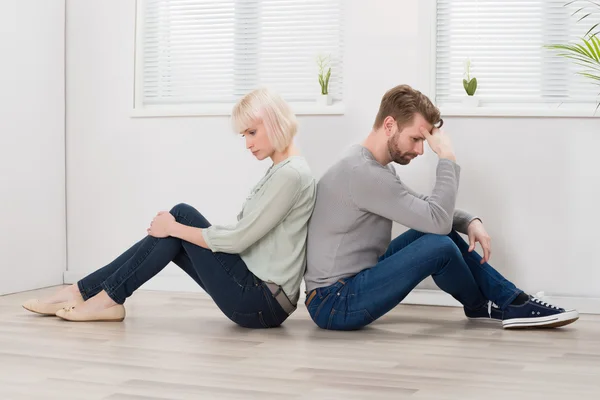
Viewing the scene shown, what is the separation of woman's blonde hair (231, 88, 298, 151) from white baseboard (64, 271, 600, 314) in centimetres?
124

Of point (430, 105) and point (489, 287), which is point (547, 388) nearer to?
point (489, 287)

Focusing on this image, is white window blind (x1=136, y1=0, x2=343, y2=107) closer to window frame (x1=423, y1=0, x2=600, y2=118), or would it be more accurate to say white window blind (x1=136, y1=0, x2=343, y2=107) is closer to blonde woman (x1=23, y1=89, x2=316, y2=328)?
window frame (x1=423, y1=0, x2=600, y2=118)

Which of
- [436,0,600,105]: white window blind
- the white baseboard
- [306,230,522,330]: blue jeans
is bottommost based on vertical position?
the white baseboard

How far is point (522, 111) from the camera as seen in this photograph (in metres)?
3.63

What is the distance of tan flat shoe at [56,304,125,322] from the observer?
304cm

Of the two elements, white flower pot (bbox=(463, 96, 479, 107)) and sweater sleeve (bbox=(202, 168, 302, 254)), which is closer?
sweater sleeve (bbox=(202, 168, 302, 254))

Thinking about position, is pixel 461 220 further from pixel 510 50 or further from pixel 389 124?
pixel 510 50

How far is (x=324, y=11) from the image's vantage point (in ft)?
13.1

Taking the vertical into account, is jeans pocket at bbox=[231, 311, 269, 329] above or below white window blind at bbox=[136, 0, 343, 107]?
below

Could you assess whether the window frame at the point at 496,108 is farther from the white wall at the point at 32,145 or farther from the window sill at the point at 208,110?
the white wall at the point at 32,145

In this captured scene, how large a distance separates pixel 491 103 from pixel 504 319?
120cm

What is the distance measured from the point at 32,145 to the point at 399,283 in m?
2.32

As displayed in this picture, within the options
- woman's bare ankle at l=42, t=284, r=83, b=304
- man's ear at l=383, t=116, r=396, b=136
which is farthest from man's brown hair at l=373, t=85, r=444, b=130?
woman's bare ankle at l=42, t=284, r=83, b=304

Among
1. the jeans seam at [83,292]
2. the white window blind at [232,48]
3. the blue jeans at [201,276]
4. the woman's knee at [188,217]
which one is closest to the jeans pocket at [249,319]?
the blue jeans at [201,276]
